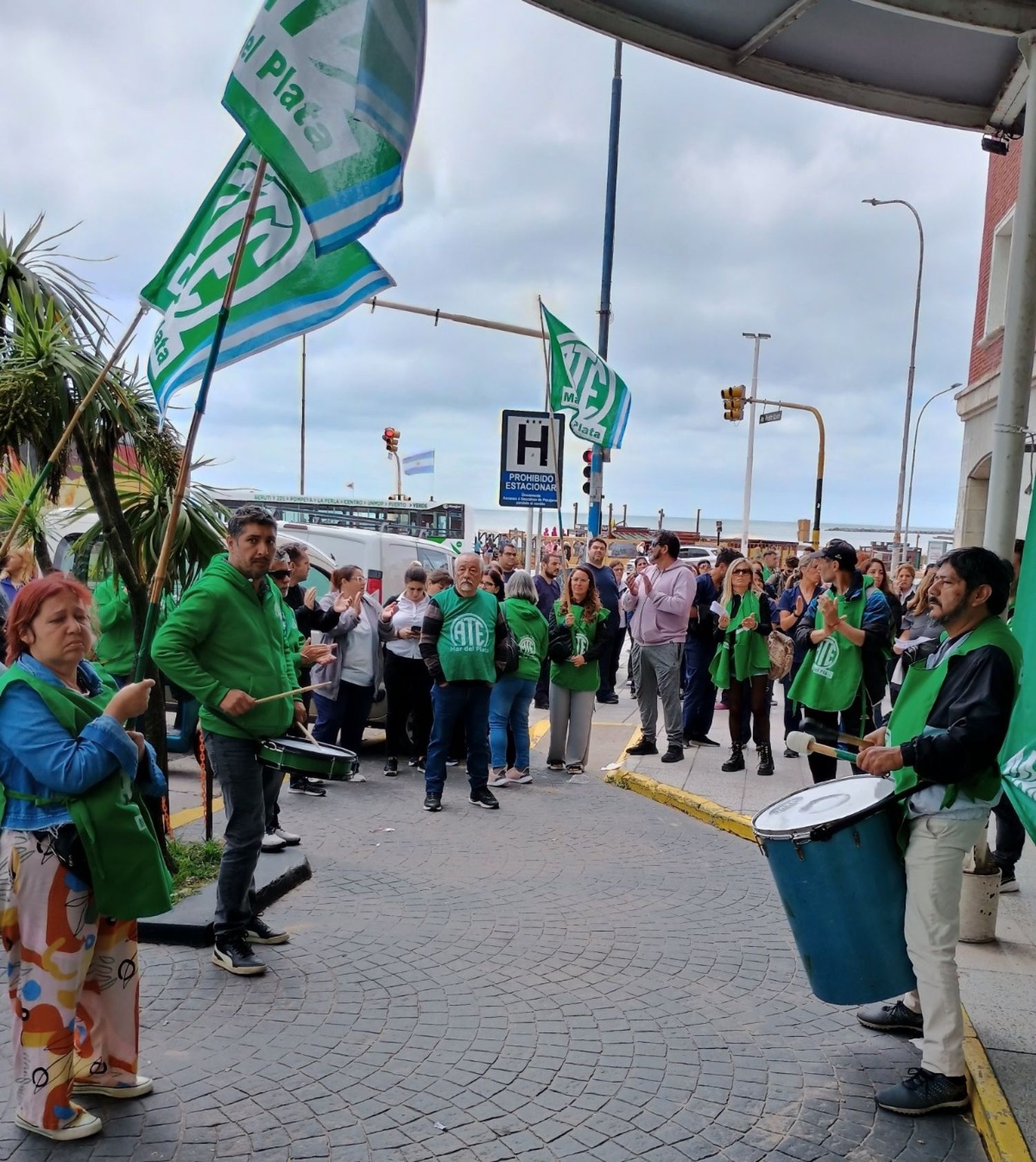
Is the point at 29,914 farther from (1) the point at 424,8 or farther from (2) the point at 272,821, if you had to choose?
(1) the point at 424,8

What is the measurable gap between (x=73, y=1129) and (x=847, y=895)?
106 inches

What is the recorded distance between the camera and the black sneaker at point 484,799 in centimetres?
738

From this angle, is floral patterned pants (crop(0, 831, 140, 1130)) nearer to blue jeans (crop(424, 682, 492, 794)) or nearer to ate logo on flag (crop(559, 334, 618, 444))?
blue jeans (crop(424, 682, 492, 794))

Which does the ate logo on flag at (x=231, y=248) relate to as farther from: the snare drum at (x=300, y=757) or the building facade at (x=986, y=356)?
the building facade at (x=986, y=356)

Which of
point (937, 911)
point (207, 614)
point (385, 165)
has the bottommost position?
point (937, 911)

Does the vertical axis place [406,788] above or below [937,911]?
below

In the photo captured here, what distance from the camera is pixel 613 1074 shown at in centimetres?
355

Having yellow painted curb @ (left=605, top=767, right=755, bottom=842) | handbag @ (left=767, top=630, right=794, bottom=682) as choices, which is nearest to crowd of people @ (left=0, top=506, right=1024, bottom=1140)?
handbag @ (left=767, top=630, right=794, bottom=682)

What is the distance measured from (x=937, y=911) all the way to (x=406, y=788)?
17.4 ft

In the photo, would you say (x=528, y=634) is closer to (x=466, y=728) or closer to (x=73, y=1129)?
(x=466, y=728)

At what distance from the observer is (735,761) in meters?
8.49

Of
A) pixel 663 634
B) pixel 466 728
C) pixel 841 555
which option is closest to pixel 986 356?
pixel 663 634

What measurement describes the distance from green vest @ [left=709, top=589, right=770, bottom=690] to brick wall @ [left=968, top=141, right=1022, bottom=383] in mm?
8598

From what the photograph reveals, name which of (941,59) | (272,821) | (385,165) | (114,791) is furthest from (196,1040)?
(941,59)
